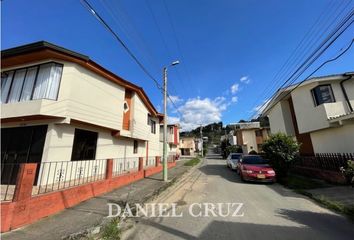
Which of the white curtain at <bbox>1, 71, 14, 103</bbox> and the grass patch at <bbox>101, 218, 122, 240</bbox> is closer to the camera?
the grass patch at <bbox>101, 218, 122, 240</bbox>

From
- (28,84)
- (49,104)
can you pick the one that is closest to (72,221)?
(49,104)

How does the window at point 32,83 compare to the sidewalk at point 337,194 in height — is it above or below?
above

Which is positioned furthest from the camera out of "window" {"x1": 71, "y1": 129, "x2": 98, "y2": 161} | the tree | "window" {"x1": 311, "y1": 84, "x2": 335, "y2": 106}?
"window" {"x1": 311, "y1": 84, "x2": 335, "y2": 106}

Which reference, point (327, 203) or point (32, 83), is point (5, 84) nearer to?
point (32, 83)

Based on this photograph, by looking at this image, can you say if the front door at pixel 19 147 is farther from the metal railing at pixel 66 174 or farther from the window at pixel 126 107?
the window at pixel 126 107

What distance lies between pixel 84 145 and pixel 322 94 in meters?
16.8

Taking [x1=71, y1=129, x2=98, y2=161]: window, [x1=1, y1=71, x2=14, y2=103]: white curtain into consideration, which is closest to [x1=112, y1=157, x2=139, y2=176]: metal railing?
[x1=71, y1=129, x2=98, y2=161]: window

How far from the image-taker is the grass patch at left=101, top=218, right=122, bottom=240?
4.73 m

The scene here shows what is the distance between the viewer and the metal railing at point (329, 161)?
36.2ft

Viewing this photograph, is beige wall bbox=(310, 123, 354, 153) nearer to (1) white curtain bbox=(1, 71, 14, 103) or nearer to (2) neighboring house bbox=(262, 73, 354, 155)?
(2) neighboring house bbox=(262, 73, 354, 155)

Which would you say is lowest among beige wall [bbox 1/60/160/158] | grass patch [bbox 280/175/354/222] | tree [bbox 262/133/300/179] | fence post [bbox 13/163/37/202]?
grass patch [bbox 280/175/354/222]

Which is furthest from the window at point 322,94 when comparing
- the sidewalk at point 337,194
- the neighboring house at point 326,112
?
the sidewalk at point 337,194

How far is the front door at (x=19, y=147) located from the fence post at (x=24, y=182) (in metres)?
4.99

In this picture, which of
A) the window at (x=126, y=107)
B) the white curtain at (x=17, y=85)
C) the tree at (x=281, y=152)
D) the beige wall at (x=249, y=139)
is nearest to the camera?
the white curtain at (x=17, y=85)
